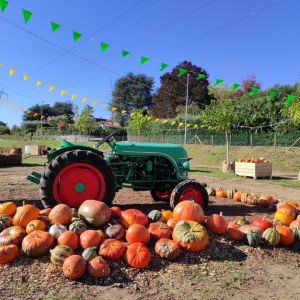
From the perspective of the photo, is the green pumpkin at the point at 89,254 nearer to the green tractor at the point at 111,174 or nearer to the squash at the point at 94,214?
the squash at the point at 94,214

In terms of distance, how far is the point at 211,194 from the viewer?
7453 mm

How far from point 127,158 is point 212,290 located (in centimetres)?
→ 347

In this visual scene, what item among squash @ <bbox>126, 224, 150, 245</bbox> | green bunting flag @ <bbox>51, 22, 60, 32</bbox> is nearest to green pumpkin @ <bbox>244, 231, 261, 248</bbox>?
squash @ <bbox>126, 224, 150, 245</bbox>

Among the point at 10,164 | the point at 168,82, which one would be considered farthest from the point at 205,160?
the point at 168,82

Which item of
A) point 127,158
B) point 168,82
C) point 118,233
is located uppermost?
point 168,82

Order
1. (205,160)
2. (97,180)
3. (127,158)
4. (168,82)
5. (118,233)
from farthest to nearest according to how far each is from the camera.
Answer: (168,82), (205,160), (127,158), (97,180), (118,233)

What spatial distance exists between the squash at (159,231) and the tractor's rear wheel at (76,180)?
53.4 inches

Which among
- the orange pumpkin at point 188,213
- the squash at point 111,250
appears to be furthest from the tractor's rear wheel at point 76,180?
the squash at point 111,250

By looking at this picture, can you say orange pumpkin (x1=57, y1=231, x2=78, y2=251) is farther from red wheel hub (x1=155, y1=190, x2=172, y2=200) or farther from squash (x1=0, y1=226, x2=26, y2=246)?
red wheel hub (x1=155, y1=190, x2=172, y2=200)

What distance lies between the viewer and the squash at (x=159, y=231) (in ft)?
12.0

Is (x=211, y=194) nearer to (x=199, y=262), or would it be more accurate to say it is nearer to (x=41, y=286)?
(x=199, y=262)

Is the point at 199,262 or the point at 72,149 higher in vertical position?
the point at 72,149

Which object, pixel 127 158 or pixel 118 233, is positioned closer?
pixel 118 233

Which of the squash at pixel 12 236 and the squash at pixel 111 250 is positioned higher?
the squash at pixel 12 236
